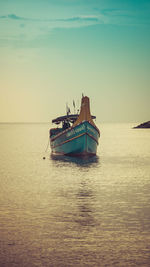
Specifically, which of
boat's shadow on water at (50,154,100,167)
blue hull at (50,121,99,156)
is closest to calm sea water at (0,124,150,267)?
→ boat's shadow on water at (50,154,100,167)

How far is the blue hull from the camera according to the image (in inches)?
1401

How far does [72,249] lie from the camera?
8781mm

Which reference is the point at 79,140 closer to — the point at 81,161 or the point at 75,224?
the point at 81,161

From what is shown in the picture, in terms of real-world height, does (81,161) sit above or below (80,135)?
below

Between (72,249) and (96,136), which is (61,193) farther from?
(96,136)

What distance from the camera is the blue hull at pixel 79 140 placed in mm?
35594

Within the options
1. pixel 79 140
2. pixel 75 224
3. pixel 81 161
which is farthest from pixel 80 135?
pixel 75 224

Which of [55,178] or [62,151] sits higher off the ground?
[62,151]

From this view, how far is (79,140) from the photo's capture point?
118ft

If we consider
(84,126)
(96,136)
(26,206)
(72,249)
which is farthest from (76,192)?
(96,136)

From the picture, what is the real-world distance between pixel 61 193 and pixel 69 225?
6.03m

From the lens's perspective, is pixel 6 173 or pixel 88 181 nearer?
pixel 88 181

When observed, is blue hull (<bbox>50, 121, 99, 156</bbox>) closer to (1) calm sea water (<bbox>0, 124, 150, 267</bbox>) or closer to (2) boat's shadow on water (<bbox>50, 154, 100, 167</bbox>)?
(2) boat's shadow on water (<bbox>50, 154, 100, 167</bbox>)

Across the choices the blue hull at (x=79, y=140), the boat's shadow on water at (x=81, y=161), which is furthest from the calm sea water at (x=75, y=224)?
the blue hull at (x=79, y=140)
